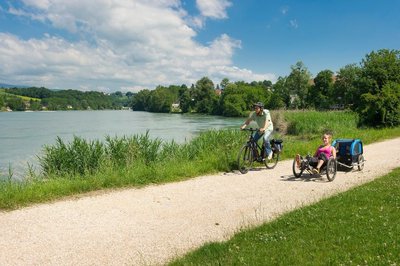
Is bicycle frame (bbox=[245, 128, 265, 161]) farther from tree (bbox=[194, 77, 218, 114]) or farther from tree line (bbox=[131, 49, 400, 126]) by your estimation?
tree (bbox=[194, 77, 218, 114])

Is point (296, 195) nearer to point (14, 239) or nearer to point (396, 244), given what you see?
point (396, 244)

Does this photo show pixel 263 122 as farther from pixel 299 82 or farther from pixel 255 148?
pixel 299 82

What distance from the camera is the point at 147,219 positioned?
584cm

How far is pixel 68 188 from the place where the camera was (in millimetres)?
7332

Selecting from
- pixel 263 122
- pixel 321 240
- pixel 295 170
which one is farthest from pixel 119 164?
pixel 321 240

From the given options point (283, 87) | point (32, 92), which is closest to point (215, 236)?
point (283, 87)

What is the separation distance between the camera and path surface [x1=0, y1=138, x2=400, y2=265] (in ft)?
14.9

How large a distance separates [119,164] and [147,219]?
18.0 feet

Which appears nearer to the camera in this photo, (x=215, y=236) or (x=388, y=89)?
(x=215, y=236)

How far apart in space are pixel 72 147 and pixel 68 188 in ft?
13.8

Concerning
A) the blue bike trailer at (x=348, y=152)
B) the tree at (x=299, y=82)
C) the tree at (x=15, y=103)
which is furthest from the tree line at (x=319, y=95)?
the tree at (x=15, y=103)

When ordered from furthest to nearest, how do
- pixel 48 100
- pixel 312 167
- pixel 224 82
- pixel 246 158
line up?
pixel 48 100
pixel 224 82
pixel 246 158
pixel 312 167

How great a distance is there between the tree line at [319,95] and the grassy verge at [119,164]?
5595 mm

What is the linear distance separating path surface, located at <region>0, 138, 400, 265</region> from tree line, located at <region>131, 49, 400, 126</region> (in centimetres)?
1703
